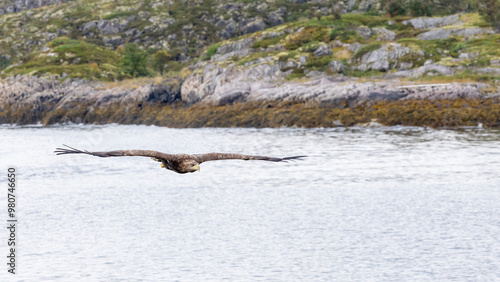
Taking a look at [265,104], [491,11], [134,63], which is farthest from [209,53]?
[491,11]

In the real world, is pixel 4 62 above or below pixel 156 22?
below

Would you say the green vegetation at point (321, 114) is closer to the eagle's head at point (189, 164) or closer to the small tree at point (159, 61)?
the small tree at point (159, 61)

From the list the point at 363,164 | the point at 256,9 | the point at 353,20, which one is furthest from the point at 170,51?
the point at 363,164

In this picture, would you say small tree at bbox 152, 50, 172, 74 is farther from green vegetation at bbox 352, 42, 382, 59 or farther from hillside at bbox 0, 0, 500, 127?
green vegetation at bbox 352, 42, 382, 59

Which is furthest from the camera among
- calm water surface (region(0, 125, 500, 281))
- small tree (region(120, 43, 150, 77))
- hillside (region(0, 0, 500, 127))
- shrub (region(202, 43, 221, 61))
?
small tree (region(120, 43, 150, 77))

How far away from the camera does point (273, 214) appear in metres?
23.4

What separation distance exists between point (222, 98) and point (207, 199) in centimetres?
3388

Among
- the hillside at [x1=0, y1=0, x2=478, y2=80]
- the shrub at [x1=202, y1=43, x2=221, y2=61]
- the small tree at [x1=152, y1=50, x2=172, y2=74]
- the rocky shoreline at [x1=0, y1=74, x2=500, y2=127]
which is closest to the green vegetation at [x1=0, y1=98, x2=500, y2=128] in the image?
the rocky shoreline at [x1=0, y1=74, x2=500, y2=127]

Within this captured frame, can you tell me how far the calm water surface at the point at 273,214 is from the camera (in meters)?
16.8

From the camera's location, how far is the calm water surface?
16828 mm

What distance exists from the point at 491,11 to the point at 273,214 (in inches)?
2042

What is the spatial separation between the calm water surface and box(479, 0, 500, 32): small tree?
27481 mm

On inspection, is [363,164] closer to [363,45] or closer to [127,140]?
[127,140]

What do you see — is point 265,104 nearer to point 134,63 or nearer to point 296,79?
point 296,79
